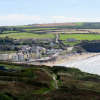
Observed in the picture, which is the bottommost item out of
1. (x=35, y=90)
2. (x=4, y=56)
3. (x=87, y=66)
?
(x=87, y=66)

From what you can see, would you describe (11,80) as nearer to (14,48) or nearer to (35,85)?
(35,85)

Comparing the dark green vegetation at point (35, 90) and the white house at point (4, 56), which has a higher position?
the dark green vegetation at point (35, 90)

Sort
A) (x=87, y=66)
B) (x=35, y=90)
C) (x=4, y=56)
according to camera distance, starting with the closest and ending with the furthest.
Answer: (x=35, y=90), (x=87, y=66), (x=4, y=56)

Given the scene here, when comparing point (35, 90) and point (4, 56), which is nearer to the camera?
point (35, 90)

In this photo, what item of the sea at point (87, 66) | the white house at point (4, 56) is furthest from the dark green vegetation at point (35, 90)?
the white house at point (4, 56)

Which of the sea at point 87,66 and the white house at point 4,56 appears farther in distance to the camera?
the white house at point 4,56

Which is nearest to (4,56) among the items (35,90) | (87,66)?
(87,66)

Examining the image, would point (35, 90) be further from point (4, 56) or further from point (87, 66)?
point (4, 56)

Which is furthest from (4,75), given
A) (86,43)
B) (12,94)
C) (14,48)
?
(86,43)

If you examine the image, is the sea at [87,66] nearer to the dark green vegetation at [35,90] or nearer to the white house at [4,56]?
the white house at [4,56]

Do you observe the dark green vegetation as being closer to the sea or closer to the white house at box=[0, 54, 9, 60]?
the sea

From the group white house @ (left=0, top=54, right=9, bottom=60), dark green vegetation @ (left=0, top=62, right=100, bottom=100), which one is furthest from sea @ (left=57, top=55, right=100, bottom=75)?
dark green vegetation @ (left=0, top=62, right=100, bottom=100)
